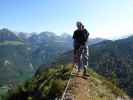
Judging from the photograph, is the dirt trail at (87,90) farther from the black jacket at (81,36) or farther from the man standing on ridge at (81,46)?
the black jacket at (81,36)

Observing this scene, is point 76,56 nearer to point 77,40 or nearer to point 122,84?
point 77,40

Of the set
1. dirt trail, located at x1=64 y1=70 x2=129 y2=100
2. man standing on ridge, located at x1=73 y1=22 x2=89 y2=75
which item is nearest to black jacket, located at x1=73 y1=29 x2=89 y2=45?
man standing on ridge, located at x1=73 y1=22 x2=89 y2=75

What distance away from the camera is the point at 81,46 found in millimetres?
19781

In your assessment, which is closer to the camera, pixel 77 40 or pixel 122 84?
pixel 77 40

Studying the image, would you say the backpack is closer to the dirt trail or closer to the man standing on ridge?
the man standing on ridge

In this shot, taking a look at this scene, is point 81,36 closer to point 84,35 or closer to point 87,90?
point 84,35

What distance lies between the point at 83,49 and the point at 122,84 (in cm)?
18113

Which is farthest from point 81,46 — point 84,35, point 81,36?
point 84,35

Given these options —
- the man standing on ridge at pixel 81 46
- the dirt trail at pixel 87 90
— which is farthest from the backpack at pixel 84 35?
the dirt trail at pixel 87 90

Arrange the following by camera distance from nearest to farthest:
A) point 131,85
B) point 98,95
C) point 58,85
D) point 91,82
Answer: point 98,95
point 58,85
point 91,82
point 131,85

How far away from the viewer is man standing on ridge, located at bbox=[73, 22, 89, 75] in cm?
1955

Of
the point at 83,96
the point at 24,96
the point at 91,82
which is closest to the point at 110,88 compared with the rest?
the point at 91,82

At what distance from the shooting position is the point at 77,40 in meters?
19.9

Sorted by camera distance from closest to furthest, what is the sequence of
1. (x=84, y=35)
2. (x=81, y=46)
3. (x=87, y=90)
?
(x=87, y=90), (x=84, y=35), (x=81, y=46)
